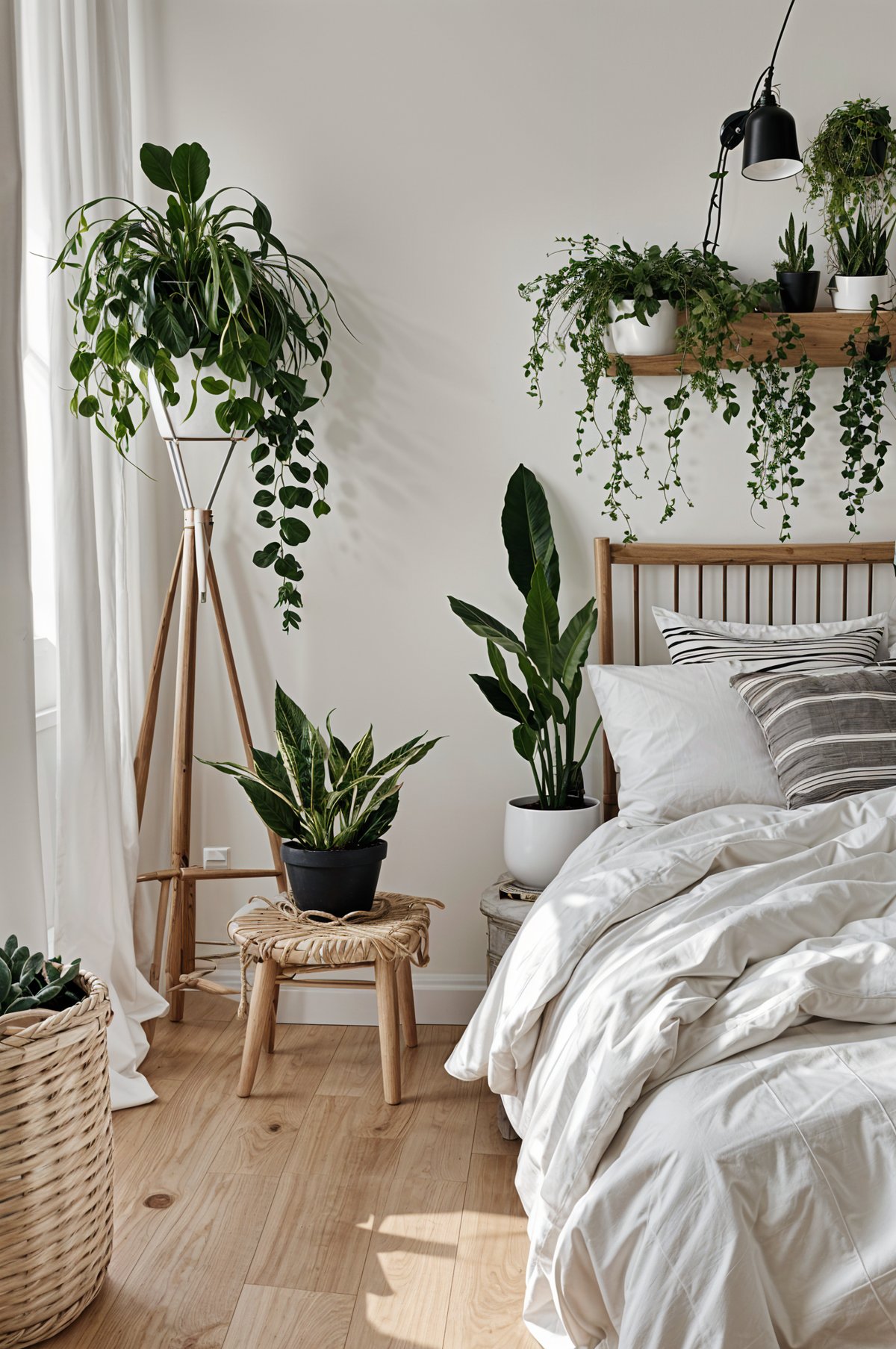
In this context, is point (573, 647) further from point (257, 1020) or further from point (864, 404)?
point (257, 1020)

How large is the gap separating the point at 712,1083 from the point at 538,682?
144cm

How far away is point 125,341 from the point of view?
2.44 m

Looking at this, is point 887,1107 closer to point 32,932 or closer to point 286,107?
point 32,932

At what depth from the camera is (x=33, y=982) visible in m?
1.82

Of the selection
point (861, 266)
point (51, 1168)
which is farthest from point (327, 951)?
point (861, 266)

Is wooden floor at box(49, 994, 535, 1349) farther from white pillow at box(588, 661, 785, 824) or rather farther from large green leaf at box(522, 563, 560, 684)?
large green leaf at box(522, 563, 560, 684)

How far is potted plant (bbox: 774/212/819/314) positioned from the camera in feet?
9.12

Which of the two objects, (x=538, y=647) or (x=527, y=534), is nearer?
(x=538, y=647)

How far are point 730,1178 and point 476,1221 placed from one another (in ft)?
3.21

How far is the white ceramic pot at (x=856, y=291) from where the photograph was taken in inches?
109

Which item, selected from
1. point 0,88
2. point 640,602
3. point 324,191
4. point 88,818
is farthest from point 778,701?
point 0,88

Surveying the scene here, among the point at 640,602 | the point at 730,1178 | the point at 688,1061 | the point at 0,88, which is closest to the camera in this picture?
the point at 730,1178

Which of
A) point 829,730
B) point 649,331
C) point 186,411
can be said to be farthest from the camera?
point 186,411

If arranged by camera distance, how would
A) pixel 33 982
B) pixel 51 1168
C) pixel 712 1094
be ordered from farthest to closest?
1. pixel 33 982
2. pixel 51 1168
3. pixel 712 1094
